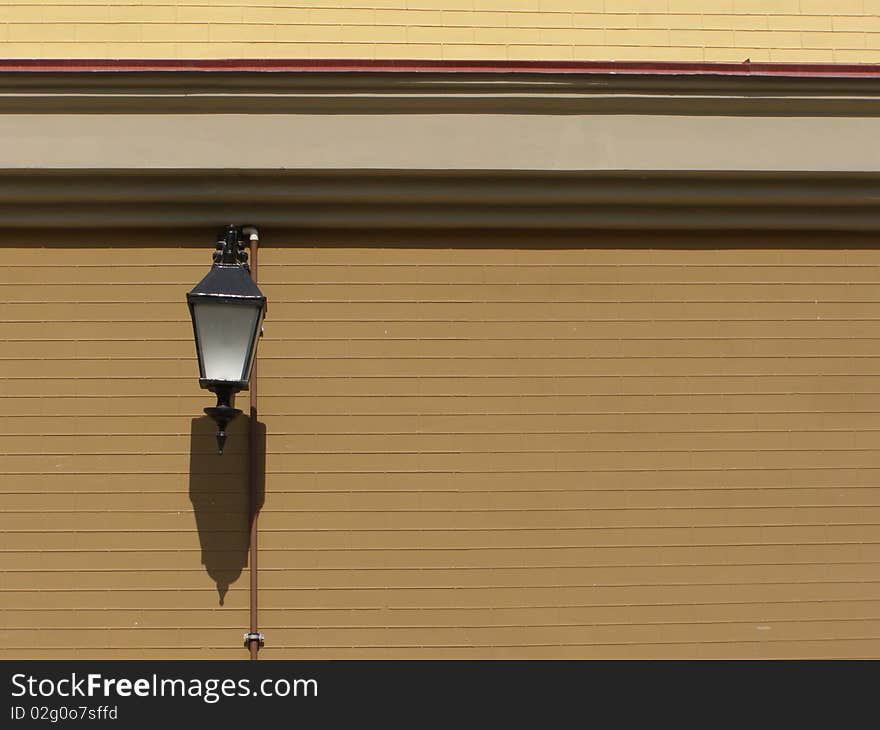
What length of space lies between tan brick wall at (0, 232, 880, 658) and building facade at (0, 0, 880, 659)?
14 millimetres

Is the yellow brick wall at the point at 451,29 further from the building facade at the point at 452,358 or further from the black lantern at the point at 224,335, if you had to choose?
the black lantern at the point at 224,335

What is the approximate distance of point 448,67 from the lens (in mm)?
6355

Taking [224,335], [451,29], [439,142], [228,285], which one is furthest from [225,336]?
[451,29]

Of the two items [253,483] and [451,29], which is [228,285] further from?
[451,29]

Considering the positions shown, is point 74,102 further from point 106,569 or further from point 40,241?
point 106,569

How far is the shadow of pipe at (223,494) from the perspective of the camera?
20.7 ft

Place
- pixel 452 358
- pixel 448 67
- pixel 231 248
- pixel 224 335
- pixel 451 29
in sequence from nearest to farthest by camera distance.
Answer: pixel 224 335
pixel 231 248
pixel 448 67
pixel 452 358
pixel 451 29

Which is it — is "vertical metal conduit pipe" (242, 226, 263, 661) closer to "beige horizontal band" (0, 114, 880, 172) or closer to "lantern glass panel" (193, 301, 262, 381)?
"beige horizontal band" (0, 114, 880, 172)

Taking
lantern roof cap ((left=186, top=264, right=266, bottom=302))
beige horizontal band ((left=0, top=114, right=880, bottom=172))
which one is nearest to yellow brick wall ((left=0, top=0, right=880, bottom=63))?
beige horizontal band ((left=0, top=114, right=880, bottom=172))

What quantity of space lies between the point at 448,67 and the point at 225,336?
1.60 meters

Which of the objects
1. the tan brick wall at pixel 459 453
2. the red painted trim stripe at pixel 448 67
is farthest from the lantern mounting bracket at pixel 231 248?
the red painted trim stripe at pixel 448 67

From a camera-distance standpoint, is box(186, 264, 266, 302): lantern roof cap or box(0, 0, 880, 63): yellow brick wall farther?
box(0, 0, 880, 63): yellow brick wall

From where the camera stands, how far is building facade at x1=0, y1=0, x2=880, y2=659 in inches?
249

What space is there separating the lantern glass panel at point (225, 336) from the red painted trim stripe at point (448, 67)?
44.9 inches
